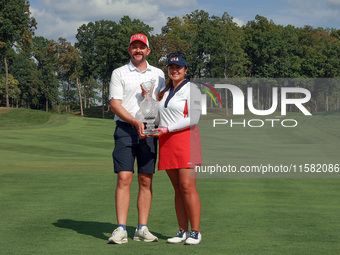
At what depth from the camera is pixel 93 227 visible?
7902 mm

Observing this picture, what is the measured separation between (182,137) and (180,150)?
159 mm

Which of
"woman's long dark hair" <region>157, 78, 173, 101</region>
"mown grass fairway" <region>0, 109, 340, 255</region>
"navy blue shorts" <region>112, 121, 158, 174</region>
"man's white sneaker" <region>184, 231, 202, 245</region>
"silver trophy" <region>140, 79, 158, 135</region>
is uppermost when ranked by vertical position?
"woman's long dark hair" <region>157, 78, 173, 101</region>

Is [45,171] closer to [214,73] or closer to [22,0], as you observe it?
[22,0]

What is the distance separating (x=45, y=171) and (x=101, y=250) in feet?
36.9

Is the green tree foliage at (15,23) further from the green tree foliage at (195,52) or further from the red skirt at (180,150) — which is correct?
the red skirt at (180,150)

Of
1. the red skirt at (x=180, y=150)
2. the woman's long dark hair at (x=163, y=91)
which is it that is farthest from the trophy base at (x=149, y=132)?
the woman's long dark hair at (x=163, y=91)

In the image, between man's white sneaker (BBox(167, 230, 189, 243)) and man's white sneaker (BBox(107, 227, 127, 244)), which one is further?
man's white sneaker (BBox(167, 230, 189, 243))

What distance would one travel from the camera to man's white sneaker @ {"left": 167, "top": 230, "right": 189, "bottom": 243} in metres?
6.77

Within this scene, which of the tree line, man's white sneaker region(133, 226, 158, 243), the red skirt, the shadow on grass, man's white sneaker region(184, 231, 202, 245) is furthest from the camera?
the tree line

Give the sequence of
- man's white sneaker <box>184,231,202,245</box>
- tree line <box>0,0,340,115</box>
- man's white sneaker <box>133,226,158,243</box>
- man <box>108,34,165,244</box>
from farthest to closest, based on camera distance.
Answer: tree line <box>0,0,340,115</box> → man <box>108,34,165,244</box> → man's white sneaker <box>133,226,158,243</box> → man's white sneaker <box>184,231,202,245</box>

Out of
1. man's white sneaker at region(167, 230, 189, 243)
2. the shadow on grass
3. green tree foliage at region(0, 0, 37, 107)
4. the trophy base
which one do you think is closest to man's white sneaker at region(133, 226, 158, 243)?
man's white sneaker at region(167, 230, 189, 243)

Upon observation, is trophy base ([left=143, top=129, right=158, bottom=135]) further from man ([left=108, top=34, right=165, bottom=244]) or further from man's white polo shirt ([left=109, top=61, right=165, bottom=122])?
man's white polo shirt ([left=109, top=61, right=165, bottom=122])

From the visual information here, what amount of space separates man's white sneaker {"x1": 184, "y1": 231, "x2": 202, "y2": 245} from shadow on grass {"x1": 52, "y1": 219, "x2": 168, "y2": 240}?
0.61m

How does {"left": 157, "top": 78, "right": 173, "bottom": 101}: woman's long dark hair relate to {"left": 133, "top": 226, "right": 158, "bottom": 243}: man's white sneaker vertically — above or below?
above
